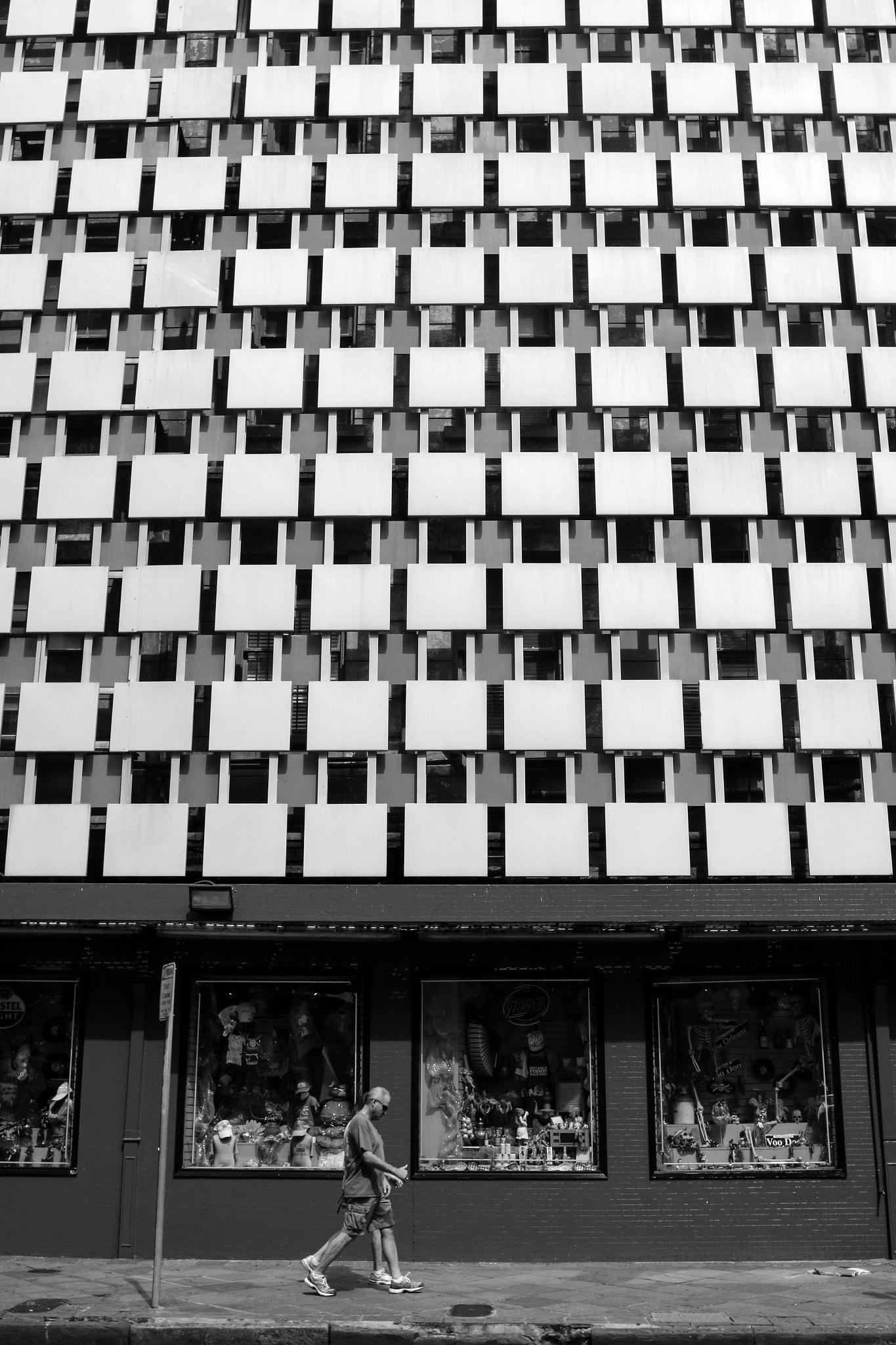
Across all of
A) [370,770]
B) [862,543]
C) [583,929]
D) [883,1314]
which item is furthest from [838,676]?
[883,1314]

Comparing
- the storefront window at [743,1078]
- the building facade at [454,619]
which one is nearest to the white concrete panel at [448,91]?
the building facade at [454,619]

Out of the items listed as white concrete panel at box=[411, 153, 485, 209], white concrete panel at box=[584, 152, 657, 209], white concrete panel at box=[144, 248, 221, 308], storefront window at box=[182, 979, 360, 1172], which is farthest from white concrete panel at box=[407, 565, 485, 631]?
white concrete panel at box=[584, 152, 657, 209]

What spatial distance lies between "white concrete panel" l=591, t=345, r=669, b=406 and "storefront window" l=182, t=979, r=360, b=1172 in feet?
30.3

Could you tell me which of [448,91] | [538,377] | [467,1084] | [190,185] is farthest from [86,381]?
[467,1084]

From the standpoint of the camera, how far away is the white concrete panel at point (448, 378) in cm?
1945

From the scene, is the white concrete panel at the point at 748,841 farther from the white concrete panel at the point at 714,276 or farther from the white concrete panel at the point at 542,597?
the white concrete panel at the point at 714,276

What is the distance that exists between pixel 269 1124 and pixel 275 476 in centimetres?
902

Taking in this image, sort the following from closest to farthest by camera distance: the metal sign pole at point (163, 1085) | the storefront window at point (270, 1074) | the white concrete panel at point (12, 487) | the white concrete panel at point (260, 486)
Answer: the metal sign pole at point (163, 1085) → the storefront window at point (270, 1074) → the white concrete panel at point (260, 486) → the white concrete panel at point (12, 487)

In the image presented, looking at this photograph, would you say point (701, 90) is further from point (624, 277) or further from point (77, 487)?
point (77, 487)

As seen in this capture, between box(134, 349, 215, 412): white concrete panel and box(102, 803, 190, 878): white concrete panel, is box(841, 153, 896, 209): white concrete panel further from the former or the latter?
box(102, 803, 190, 878): white concrete panel

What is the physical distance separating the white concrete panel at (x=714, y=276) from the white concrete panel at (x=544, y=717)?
629 cm

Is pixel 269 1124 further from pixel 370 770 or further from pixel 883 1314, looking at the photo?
pixel 883 1314

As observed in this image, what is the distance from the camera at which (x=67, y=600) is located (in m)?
18.9

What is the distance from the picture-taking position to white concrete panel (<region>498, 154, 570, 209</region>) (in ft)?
66.7
